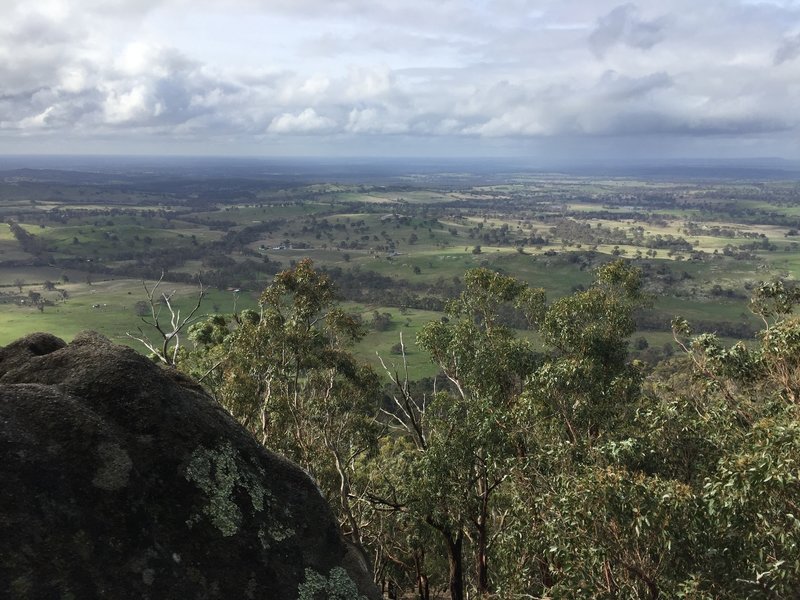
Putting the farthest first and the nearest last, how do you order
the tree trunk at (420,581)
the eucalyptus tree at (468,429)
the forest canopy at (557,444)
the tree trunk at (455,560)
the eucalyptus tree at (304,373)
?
the eucalyptus tree at (304,373), the tree trunk at (420,581), the tree trunk at (455,560), the eucalyptus tree at (468,429), the forest canopy at (557,444)

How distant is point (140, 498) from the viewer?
7.50 metres

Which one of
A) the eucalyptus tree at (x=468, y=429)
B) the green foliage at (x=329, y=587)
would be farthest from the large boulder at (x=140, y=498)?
the eucalyptus tree at (x=468, y=429)

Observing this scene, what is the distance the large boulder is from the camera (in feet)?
22.0

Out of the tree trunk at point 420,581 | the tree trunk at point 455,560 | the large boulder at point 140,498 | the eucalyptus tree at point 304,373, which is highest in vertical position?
the large boulder at point 140,498

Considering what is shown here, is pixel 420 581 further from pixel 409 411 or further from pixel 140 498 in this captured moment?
pixel 140 498

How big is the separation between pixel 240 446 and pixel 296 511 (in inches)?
52.8

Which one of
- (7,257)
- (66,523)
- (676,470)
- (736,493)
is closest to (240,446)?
(66,523)

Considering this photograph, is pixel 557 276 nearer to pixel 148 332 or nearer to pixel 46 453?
pixel 148 332

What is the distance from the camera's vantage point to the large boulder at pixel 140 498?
671cm

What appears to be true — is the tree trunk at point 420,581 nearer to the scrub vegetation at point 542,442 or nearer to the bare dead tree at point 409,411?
the scrub vegetation at point 542,442

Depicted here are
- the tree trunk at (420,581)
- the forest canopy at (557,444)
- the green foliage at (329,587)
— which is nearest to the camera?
the green foliage at (329,587)

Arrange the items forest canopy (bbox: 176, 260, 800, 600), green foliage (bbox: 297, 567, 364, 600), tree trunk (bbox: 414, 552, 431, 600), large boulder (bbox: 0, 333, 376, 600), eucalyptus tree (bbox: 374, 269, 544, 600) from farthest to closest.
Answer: tree trunk (bbox: 414, 552, 431, 600), eucalyptus tree (bbox: 374, 269, 544, 600), forest canopy (bbox: 176, 260, 800, 600), green foliage (bbox: 297, 567, 364, 600), large boulder (bbox: 0, 333, 376, 600)

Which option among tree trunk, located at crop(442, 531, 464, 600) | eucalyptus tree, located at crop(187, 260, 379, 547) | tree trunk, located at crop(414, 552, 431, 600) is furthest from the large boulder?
eucalyptus tree, located at crop(187, 260, 379, 547)

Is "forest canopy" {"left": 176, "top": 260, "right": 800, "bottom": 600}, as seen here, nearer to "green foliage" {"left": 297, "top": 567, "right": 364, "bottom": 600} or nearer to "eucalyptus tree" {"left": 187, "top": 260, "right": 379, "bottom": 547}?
"eucalyptus tree" {"left": 187, "top": 260, "right": 379, "bottom": 547}
